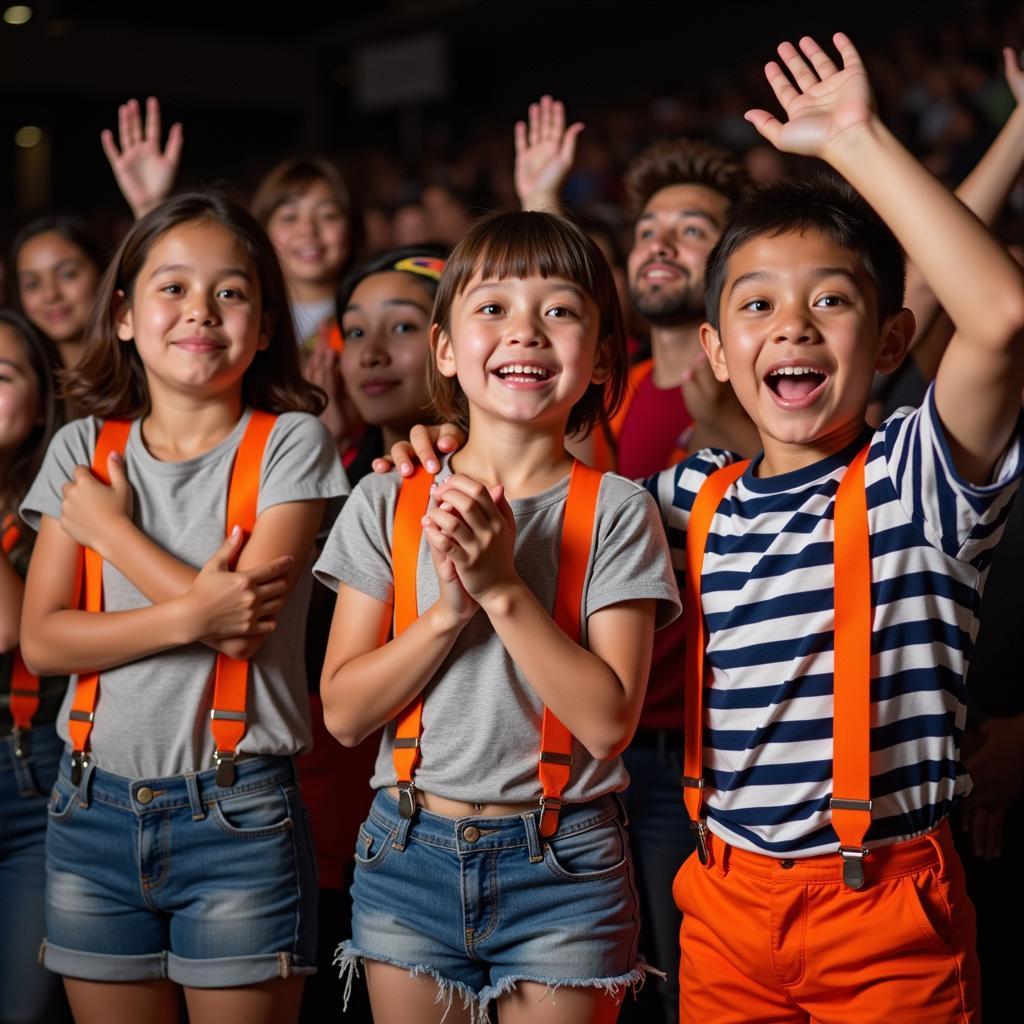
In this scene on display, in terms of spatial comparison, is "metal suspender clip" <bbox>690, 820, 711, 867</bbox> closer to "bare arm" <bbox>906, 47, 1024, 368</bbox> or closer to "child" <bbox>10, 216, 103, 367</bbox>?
"bare arm" <bbox>906, 47, 1024, 368</bbox>

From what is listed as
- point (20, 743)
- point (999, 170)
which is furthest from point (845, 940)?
point (20, 743)

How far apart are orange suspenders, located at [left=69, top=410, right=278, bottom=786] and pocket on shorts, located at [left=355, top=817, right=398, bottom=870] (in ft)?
0.83

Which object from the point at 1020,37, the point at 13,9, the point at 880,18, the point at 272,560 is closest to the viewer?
the point at 272,560

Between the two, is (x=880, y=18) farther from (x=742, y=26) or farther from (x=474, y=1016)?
(x=474, y=1016)

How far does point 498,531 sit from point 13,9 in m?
12.1

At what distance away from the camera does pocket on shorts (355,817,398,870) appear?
1.63 meters

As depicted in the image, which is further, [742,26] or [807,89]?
[742,26]

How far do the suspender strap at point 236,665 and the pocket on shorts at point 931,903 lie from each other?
94 centimetres

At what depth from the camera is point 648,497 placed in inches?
67.2

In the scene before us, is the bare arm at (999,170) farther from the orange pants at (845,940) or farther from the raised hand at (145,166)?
the raised hand at (145,166)

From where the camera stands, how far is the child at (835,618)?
1.48 metres

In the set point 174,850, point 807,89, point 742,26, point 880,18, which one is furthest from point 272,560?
point 742,26

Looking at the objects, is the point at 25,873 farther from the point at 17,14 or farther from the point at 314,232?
Result: the point at 17,14

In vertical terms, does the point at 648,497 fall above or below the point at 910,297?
below
